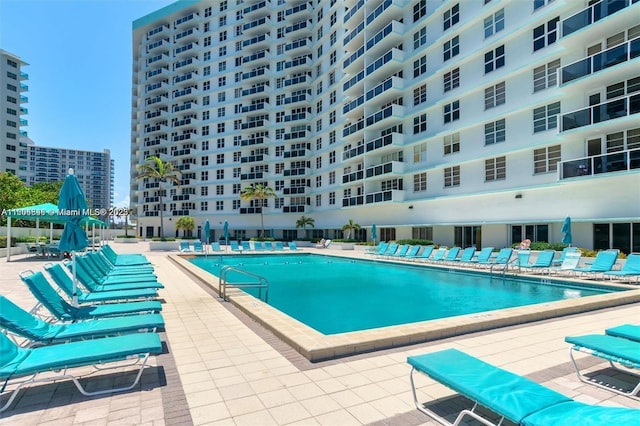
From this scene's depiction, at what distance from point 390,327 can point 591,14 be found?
20376 mm

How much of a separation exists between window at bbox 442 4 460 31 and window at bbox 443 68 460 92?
134 inches

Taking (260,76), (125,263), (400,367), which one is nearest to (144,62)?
(260,76)

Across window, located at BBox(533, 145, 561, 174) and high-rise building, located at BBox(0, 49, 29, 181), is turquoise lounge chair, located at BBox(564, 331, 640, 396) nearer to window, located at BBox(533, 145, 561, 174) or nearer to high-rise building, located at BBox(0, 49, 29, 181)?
window, located at BBox(533, 145, 561, 174)

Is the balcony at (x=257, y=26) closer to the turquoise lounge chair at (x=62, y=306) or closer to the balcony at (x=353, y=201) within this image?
the balcony at (x=353, y=201)

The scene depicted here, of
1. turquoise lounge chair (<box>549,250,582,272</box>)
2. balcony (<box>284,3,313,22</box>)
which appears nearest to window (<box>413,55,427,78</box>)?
turquoise lounge chair (<box>549,250,582,272</box>)

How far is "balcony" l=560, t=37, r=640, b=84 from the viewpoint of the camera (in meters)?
16.3

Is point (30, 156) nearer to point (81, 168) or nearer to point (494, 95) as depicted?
point (81, 168)

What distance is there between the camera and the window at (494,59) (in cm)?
2304

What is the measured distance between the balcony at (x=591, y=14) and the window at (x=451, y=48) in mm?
7980

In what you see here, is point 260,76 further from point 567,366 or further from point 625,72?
point 567,366

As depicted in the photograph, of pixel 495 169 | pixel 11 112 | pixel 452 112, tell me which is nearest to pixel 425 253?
pixel 495 169

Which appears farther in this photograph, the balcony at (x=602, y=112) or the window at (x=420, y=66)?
the window at (x=420, y=66)

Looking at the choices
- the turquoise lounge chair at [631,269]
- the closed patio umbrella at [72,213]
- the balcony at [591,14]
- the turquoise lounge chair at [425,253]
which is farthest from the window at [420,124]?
the closed patio umbrella at [72,213]

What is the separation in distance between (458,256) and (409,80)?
58.8ft
